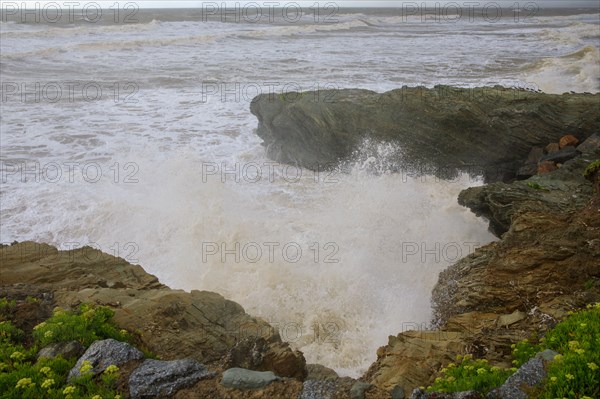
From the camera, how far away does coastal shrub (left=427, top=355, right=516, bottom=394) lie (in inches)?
195

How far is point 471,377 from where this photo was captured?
513 cm

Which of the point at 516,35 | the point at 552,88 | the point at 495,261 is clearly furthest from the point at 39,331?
the point at 516,35

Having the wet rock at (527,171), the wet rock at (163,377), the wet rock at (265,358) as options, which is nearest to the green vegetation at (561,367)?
the wet rock at (265,358)

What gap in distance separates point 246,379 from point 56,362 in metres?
2.18

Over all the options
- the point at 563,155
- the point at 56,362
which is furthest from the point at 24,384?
the point at 563,155

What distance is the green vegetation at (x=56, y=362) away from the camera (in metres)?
5.07

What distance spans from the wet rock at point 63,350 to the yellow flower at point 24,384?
23.5 inches

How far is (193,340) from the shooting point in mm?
6805

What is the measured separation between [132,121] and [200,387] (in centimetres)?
1710

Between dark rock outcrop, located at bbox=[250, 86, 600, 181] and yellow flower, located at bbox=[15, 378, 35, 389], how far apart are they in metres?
11.7

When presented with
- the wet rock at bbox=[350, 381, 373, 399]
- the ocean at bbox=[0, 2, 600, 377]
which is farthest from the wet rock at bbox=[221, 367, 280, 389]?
the ocean at bbox=[0, 2, 600, 377]

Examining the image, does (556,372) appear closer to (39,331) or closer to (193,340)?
(193,340)

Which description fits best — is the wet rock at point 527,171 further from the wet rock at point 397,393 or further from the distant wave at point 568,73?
the distant wave at point 568,73

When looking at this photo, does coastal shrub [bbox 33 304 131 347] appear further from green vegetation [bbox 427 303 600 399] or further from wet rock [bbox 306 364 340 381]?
green vegetation [bbox 427 303 600 399]
